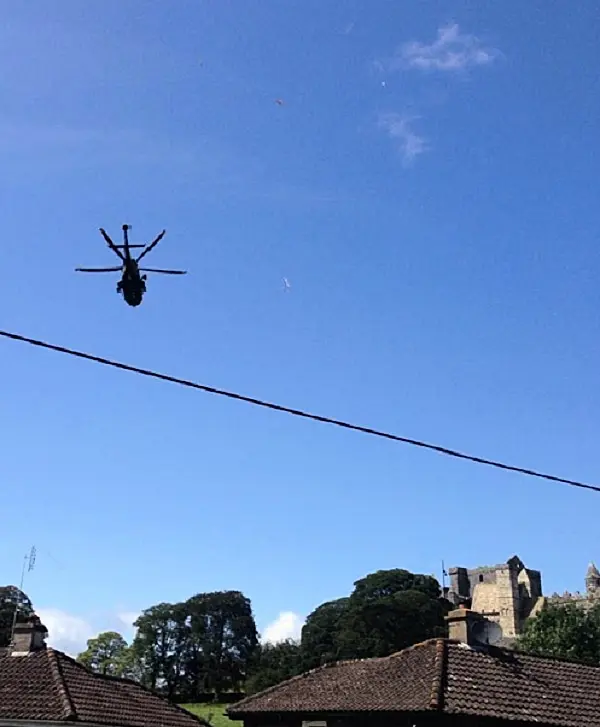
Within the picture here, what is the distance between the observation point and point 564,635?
62906mm

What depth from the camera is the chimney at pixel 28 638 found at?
2903 centimetres

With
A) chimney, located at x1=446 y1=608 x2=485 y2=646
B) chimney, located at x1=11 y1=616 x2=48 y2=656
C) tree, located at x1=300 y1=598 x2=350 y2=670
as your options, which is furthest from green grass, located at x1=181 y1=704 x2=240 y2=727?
chimney, located at x1=446 y1=608 x2=485 y2=646

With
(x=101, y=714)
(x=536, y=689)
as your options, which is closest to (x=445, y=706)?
(x=536, y=689)

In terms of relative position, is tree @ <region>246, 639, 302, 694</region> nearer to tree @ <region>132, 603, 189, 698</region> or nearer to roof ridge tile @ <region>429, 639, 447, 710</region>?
tree @ <region>132, 603, 189, 698</region>

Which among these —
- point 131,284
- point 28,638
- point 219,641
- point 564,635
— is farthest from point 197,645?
point 131,284

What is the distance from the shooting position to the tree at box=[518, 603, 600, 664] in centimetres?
6244

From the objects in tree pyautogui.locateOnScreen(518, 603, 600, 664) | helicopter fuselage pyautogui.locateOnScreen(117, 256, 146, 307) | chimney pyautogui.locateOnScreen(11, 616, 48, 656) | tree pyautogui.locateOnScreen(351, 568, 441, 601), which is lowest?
chimney pyautogui.locateOnScreen(11, 616, 48, 656)

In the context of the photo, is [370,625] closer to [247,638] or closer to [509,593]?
[247,638]

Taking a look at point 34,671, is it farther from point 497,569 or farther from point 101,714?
point 497,569

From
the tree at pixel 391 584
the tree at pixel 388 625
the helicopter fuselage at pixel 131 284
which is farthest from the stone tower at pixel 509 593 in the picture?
the helicopter fuselage at pixel 131 284

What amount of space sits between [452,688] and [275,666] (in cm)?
6207

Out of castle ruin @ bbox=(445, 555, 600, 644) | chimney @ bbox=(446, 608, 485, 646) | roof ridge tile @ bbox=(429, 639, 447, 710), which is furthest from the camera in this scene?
castle ruin @ bbox=(445, 555, 600, 644)

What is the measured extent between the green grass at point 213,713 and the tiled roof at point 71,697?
101 feet

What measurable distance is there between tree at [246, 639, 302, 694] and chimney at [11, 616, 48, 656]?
Answer: 47778mm
